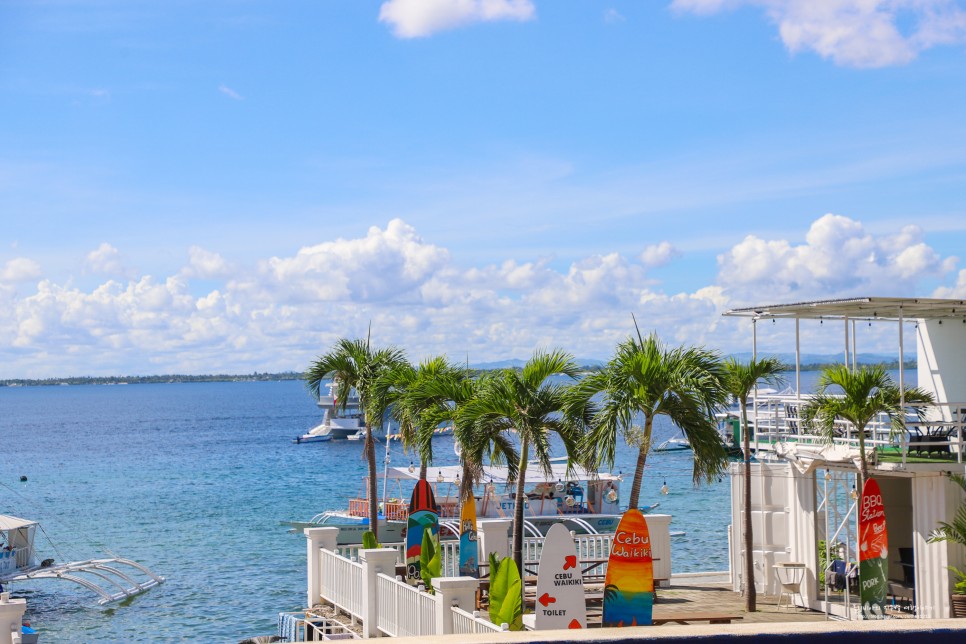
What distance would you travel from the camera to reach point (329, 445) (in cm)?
11231

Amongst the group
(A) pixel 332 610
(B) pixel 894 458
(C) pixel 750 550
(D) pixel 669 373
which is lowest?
(A) pixel 332 610

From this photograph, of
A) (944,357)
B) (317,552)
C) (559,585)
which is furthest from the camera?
(944,357)

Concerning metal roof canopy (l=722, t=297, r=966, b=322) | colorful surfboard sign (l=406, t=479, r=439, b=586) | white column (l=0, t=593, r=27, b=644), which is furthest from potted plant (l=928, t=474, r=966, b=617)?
white column (l=0, t=593, r=27, b=644)

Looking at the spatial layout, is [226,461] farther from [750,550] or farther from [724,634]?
[724,634]

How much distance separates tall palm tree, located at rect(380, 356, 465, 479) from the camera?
58.1 ft

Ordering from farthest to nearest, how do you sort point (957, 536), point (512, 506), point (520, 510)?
1. point (512, 506)
2. point (520, 510)
3. point (957, 536)

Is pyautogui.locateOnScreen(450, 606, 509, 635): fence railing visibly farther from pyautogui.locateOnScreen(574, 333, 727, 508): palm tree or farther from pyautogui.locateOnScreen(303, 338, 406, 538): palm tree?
pyautogui.locateOnScreen(303, 338, 406, 538): palm tree

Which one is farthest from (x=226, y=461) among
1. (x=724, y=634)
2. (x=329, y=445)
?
(x=724, y=634)

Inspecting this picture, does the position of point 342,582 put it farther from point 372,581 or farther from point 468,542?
point 468,542

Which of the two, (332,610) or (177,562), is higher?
(332,610)

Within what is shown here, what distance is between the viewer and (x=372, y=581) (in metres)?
14.8

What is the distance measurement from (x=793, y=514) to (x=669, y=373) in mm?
3679

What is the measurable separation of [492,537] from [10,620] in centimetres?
854

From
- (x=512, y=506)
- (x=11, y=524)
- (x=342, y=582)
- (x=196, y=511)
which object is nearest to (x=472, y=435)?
(x=342, y=582)
